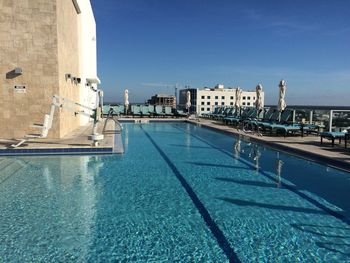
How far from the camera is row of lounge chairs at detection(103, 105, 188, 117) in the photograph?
2377 cm

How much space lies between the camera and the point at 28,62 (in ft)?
31.1

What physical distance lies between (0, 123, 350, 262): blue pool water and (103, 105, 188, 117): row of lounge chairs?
53.1 feet

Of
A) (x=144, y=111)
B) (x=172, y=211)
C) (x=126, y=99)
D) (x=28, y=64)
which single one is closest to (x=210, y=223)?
(x=172, y=211)

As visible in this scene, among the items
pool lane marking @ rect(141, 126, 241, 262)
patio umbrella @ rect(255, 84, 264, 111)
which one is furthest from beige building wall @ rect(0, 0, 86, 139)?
patio umbrella @ rect(255, 84, 264, 111)

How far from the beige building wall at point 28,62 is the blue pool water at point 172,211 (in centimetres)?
231

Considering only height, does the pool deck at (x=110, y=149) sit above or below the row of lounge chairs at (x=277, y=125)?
below

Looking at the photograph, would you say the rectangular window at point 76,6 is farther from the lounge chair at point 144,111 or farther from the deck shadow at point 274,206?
the deck shadow at point 274,206

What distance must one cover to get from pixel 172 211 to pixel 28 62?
24.2 feet

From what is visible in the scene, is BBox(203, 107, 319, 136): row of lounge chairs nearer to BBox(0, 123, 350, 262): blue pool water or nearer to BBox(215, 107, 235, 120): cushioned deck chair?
BBox(215, 107, 235, 120): cushioned deck chair

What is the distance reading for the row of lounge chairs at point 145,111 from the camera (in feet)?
78.0

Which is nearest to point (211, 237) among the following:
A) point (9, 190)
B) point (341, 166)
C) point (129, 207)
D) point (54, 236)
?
point (129, 207)

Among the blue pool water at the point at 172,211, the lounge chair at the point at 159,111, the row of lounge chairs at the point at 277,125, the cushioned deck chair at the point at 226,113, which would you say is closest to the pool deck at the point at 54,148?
the blue pool water at the point at 172,211

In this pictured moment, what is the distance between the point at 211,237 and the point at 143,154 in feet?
17.6

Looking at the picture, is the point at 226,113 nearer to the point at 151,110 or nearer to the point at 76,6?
the point at 151,110
